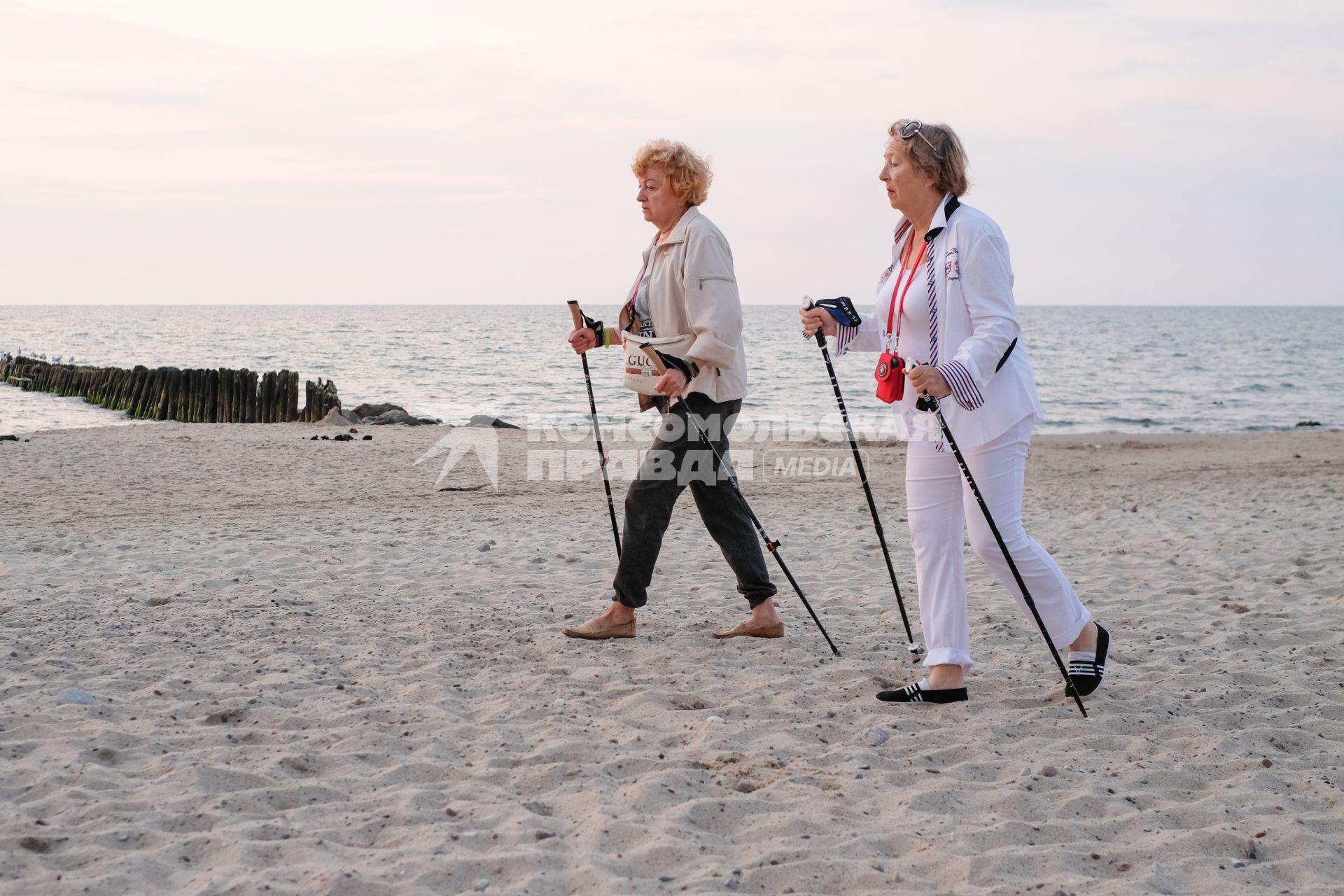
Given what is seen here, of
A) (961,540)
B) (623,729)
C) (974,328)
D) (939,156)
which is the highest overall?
(939,156)

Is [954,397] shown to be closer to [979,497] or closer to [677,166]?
[979,497]

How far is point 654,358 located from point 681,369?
0.13m

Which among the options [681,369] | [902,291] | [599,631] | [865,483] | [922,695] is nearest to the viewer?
[902,291]

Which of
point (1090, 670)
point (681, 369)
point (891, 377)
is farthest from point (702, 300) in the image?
point (1090, 670)

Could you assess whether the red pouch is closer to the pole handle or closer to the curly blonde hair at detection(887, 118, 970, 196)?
the curly blonde hair at detection(887, 118, 970, 196)

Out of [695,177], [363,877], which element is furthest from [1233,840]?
[695,177]

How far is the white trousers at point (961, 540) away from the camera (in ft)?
12.5

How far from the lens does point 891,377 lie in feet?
12.7

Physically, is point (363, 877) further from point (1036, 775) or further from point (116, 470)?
Result: point (116, 470)

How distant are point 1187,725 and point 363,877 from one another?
285 centimetres

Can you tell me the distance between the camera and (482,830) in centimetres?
296

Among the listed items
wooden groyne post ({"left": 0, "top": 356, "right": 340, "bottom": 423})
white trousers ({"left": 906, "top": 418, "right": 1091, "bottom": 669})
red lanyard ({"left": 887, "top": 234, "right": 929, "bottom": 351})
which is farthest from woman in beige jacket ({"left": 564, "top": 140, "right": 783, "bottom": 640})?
wooden groyne post ({"left": 0, "top": 356, "right": 340, "bottom": 423})

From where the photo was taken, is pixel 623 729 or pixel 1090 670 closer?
pixel 623 729

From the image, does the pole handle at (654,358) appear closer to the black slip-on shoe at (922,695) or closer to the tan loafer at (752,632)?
the tan loafer at (752,632)
